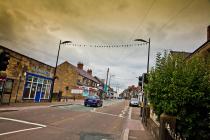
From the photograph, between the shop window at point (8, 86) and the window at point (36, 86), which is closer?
the shop window at point (8, 86)

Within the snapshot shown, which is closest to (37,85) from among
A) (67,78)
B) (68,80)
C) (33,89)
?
(33,89)

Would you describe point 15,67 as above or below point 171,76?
above

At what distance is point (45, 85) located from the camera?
104 ft

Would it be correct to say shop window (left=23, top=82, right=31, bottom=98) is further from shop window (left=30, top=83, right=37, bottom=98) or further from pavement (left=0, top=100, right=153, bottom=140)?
pavement (left=0, top=100, right=153, bottom=140)

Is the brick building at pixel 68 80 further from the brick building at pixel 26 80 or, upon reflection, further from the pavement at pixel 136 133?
the pavement at pixel 136 133

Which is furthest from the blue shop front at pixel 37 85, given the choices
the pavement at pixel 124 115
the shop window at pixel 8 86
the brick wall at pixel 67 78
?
the brick wall at pixel 67 78

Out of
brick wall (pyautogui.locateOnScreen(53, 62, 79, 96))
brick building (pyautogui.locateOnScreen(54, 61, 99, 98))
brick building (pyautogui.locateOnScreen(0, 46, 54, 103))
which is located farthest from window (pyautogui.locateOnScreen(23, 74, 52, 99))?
brick wall (pyautogui.locateOnScreen(53, 62, 79, 96))

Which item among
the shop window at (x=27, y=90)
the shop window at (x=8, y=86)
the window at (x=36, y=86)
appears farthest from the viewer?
the window at (x=36, y=86)

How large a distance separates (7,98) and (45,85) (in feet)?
31.5

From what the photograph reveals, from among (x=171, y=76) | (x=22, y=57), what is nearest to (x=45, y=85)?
(x=22, y=57)

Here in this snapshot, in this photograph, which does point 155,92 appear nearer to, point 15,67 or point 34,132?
point 34,132

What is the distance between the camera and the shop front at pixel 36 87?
87.8 ft

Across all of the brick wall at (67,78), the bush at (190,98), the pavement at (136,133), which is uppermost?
the brick wall at (67,78)

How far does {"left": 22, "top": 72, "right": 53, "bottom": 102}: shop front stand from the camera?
26.8m
